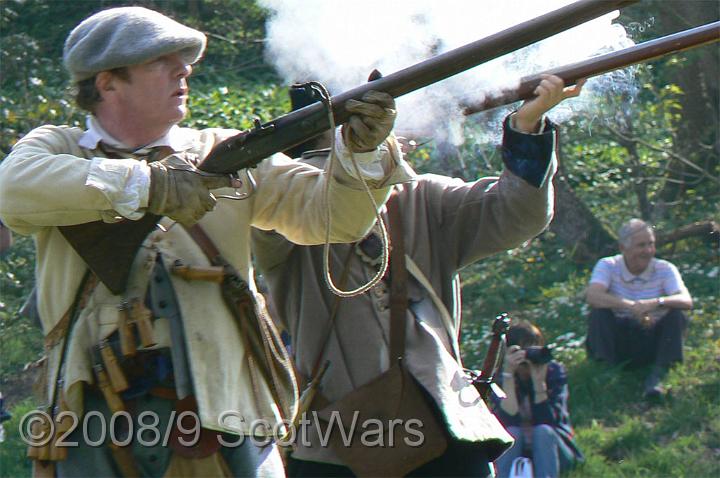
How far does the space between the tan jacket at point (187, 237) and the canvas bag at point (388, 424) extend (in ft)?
2.03

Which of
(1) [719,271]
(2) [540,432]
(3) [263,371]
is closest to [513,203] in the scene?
(3) [263,371]

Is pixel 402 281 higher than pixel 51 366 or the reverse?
the reverse

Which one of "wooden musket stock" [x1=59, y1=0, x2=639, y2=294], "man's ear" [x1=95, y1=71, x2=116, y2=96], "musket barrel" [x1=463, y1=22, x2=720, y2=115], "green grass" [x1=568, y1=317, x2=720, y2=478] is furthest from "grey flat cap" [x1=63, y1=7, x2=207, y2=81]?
"green grass" [x1=568, y1=317, x2=720, y2=478]

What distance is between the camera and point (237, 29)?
9633 millimetres

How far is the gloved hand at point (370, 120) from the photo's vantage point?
2961mm

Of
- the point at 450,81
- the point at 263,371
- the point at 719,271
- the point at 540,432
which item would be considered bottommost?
the point at 719,271

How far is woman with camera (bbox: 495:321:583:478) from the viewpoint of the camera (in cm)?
628

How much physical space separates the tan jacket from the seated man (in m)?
4.62

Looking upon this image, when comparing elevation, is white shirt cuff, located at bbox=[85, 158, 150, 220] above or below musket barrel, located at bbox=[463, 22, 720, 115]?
above

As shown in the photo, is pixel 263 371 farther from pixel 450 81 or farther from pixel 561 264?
pixel 561 264

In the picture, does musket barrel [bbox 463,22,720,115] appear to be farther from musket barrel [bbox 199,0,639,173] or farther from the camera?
the camera

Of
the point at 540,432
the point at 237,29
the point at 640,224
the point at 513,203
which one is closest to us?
the point at 513,203

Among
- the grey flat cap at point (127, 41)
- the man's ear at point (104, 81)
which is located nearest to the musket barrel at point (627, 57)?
the grey flat cap at point (127, 41)

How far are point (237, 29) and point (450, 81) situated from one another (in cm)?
614
